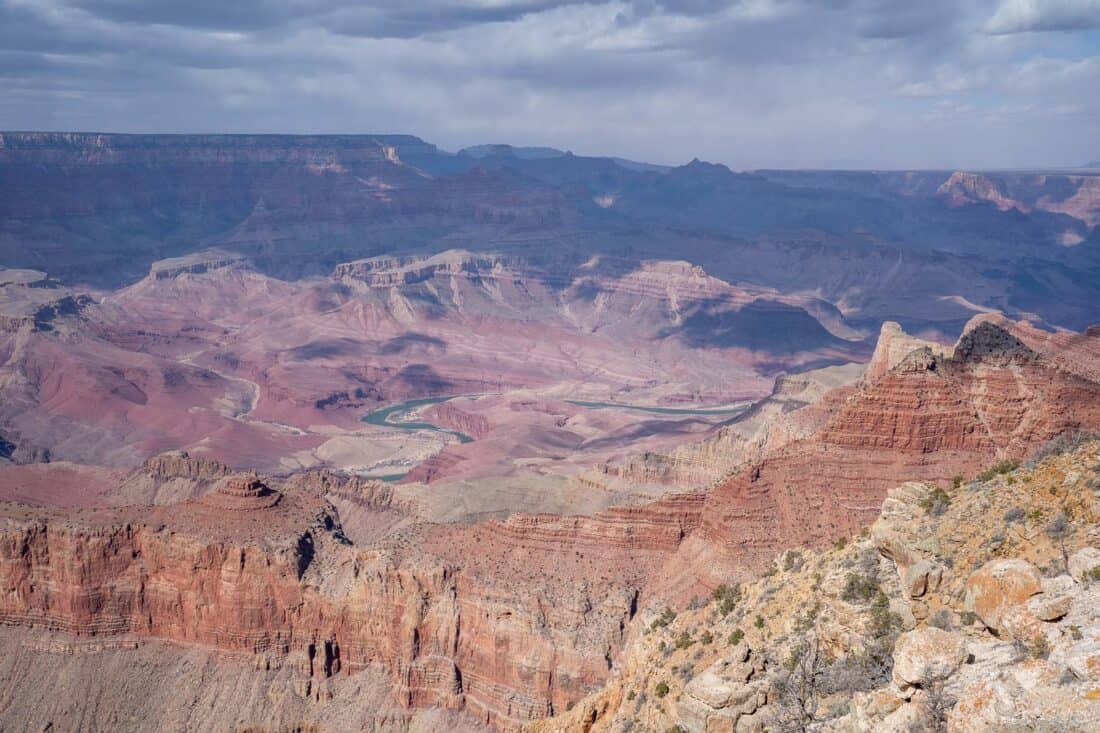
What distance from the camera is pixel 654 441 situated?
14375 cm

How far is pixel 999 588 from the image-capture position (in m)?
20.4

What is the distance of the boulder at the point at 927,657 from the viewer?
735 inches

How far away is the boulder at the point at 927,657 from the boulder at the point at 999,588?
113 cm

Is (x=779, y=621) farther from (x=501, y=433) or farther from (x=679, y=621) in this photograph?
(x=501, y=433)

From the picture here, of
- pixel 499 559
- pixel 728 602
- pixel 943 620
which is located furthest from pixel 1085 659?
pixel 499 559

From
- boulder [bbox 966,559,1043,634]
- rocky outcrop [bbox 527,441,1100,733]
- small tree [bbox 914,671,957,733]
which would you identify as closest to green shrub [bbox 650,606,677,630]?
rocky outcrop [bbox 527,441,1100,733]

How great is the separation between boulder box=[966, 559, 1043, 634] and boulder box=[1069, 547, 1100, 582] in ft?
2.21

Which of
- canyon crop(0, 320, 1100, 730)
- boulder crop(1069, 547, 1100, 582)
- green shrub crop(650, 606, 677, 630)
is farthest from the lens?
canyon crop(0, 320, 1100, 730)

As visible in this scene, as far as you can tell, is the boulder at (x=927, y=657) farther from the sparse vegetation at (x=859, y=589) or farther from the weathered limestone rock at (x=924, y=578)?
the sparse vegetation at (x=859, y=589)

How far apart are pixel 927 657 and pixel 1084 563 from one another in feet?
12.8

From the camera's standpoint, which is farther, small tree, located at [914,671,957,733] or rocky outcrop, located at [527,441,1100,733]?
small tree, located at [914,671,957,733]

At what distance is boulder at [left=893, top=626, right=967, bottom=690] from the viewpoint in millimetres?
18672

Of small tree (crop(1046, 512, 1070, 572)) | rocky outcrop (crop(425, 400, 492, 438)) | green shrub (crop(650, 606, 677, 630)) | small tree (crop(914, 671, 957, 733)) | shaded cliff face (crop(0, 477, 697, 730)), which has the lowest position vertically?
Answer: rocky outcrop (crop(425, 400, 492, 438))

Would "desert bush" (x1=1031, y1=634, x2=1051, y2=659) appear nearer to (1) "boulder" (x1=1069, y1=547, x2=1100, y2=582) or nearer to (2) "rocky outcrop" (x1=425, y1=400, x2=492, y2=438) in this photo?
(1) "boulder" (x1=1069, y1=547, x2=1100, y2=582)
